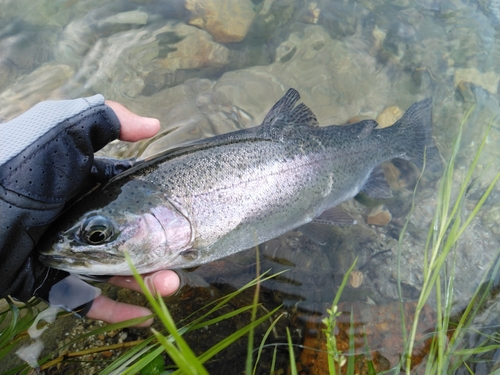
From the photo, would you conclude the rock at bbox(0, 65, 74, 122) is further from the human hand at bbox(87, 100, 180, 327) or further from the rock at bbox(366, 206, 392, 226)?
the rock at bbox(366, 206, 392, 226)

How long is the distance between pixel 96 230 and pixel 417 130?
3.46 metres

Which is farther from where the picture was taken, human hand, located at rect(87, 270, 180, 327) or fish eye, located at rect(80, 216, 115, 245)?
human hand, located at rect(87, 270, 180, 327)

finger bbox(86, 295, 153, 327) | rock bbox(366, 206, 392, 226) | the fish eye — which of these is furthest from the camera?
rock bbox(366, 206, 392, 226)

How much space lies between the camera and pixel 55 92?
467cm

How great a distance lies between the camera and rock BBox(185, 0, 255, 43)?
16.8 ft

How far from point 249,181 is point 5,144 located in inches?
→ 66.3

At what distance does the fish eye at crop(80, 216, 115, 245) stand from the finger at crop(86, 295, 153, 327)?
79 centimetres

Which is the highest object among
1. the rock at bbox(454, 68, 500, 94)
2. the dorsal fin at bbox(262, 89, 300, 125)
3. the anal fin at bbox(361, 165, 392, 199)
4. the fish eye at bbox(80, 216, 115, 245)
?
the dorsal fin at bbox(262, 89, 300, 125)

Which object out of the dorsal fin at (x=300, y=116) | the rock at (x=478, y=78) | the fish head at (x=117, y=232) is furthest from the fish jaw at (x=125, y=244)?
the rock at (x=478, y=78)

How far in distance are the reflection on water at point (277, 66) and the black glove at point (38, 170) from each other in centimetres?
163

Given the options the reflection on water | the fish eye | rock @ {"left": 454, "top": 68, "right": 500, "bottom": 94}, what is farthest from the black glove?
rock @ {"left": 454, "top": 68, "right": 500, "bottom": 94}

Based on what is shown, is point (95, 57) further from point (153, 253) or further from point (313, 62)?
point (153, 253)

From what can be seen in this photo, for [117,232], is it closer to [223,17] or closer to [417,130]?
[417,130]

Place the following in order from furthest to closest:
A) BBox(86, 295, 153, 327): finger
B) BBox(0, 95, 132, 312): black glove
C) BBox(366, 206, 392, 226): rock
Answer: BBox(366, 206, 392, 226): rock, BBox(86, 295, 153, 327): finger, BBox(0, 95, 132, 312): black glove
